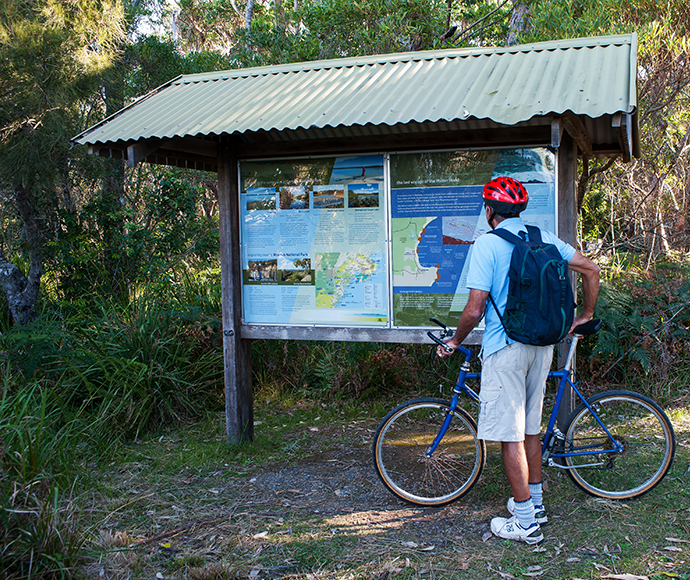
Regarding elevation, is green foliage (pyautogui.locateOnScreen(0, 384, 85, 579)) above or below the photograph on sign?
below

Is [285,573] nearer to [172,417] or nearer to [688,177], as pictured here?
[172,417]

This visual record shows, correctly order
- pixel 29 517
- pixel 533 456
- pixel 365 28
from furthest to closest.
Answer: pixel 365 28 < pixel 533 456 < pixel 29 517

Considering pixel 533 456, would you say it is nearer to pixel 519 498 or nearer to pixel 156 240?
pixel 519 498

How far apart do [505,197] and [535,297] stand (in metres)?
0.60

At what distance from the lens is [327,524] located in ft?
12.7

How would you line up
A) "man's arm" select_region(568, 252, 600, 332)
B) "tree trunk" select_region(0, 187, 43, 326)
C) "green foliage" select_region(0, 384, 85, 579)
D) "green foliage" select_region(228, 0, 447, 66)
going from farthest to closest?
"green foliage" select_region(228, 0, 447, 66), "tree trunk" select_region(0, 187, 43, 326), "man's arm" select_region(568, 252, 600, 332), "green foliage" select_region(0, 384, 85, 579)

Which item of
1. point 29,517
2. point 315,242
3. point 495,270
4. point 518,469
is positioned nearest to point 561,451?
point 518,469

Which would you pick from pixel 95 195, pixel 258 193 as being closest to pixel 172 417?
pixel 258 193

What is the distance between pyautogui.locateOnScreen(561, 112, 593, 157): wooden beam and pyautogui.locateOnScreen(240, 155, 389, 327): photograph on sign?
1372 millimetres

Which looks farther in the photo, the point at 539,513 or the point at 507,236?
the point at 539,513

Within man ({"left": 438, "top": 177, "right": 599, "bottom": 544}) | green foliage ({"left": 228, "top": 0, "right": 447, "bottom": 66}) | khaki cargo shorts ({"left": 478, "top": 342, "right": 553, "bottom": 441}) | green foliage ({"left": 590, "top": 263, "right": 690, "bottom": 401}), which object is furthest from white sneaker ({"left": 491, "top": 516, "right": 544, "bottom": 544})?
green foliage ({"left": 228, "top": 0, "right": 447, "bottom": 66})

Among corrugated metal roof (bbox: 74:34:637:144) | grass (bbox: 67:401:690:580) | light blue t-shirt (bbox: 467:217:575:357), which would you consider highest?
corrugated metal roof (bbox: 74:34:637:144)

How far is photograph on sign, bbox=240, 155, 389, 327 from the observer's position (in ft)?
15.4

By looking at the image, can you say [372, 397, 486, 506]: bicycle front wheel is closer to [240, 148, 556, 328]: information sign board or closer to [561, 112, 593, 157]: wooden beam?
[240, 148, 556, 328]: information sign board
